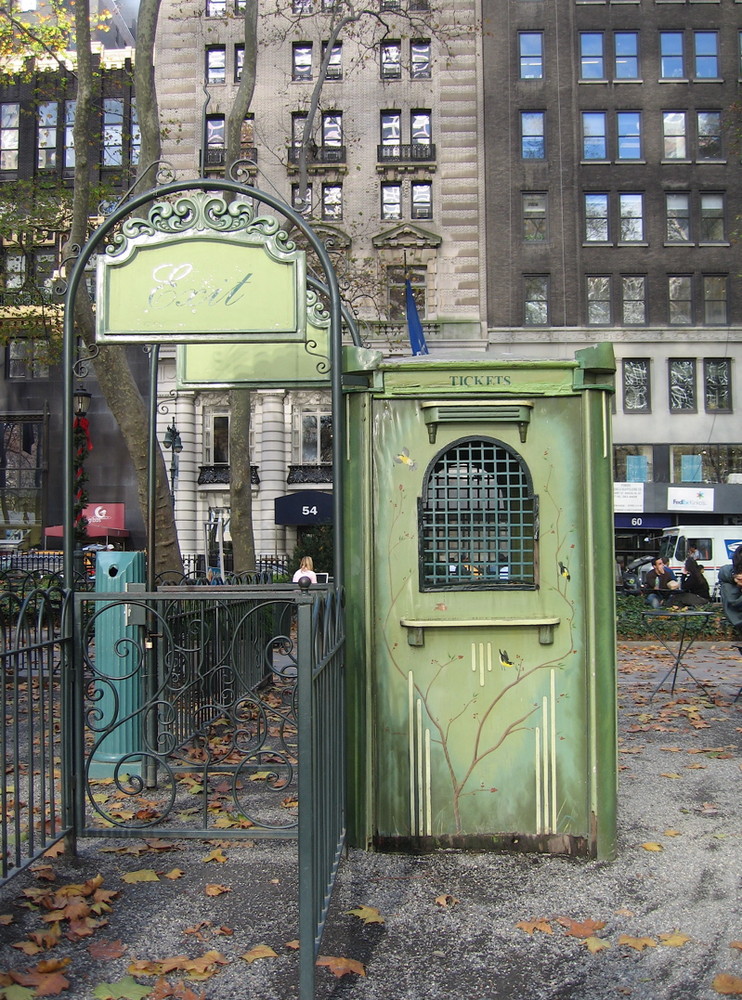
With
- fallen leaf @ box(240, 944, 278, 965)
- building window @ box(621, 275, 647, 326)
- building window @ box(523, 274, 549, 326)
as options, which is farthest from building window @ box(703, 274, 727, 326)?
fallen leaf @ box(240, 944, 278, 965)

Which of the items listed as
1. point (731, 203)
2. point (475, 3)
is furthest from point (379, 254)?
Result: point (731, 203)

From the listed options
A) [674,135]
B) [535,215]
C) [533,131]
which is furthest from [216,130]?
[674,135]

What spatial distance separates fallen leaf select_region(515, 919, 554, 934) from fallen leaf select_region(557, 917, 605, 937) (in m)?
0.07

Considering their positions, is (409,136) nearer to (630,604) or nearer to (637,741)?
(630,604)

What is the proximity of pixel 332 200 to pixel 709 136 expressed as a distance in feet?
50.2

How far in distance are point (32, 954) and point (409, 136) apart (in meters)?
37.8

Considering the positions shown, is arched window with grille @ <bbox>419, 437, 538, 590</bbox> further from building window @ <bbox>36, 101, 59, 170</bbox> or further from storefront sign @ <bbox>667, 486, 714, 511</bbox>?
building window @ <bbox>36, 101, 59, 170</bbox>

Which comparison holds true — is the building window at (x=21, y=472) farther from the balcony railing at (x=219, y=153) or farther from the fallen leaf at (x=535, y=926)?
the fallen leaf at (x=535, y=926)

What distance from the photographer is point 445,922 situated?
4.35m

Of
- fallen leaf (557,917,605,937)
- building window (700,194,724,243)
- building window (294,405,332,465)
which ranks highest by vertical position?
building window (700,194,724,243)

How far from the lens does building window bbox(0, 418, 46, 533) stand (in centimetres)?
4094

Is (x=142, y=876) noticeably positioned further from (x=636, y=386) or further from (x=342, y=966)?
(x=636, y=386)

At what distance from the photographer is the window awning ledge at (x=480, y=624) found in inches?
202

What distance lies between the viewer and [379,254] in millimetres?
37656
